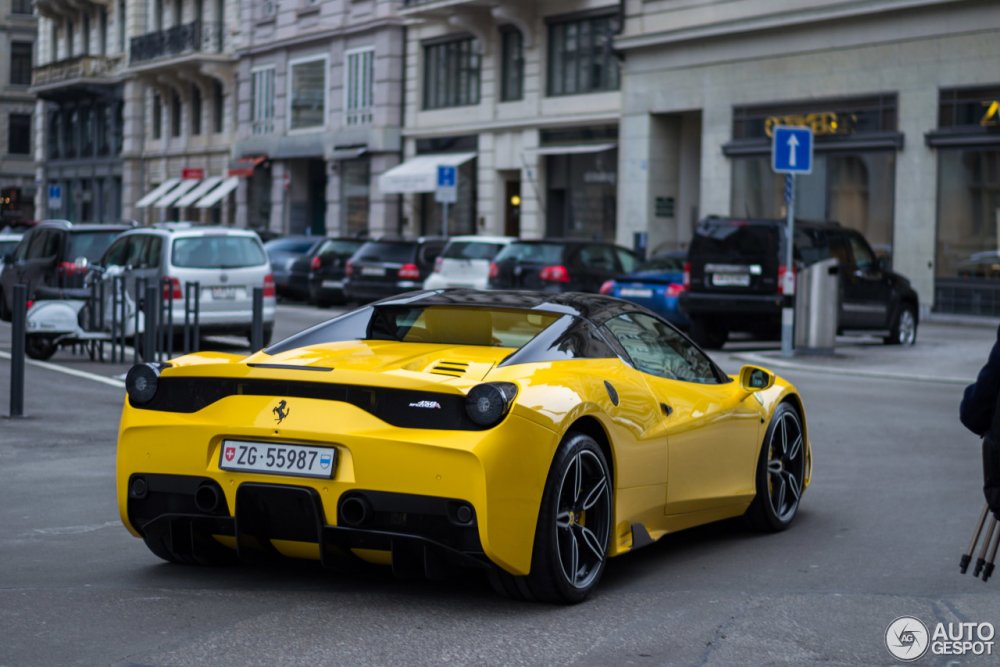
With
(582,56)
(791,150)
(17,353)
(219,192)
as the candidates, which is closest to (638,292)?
(791,150)

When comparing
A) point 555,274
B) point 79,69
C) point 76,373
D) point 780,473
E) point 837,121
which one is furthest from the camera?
point 79,69

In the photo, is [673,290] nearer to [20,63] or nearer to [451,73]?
[451,73]

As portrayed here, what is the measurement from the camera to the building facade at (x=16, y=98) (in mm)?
84812

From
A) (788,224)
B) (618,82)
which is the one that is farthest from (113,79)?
(788,224)

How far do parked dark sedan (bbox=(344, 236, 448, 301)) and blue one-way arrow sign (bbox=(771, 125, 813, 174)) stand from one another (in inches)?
424

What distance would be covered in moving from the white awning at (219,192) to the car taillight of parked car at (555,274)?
32005 millimetres

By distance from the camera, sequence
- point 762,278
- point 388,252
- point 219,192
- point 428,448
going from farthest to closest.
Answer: point 219,192 < point 388,252 < point 762,278 < point 428,448

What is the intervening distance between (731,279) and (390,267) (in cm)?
995

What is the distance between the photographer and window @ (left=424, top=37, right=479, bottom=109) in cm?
4422

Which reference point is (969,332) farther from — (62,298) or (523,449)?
(523,449)

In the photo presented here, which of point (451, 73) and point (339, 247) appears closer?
point (339, 247)

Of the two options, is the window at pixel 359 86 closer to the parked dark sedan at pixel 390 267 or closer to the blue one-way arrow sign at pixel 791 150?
the parked dark sedan at pixel 390 267

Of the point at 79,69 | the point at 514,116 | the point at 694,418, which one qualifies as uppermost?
the point at 79,69

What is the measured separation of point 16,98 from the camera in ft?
280
